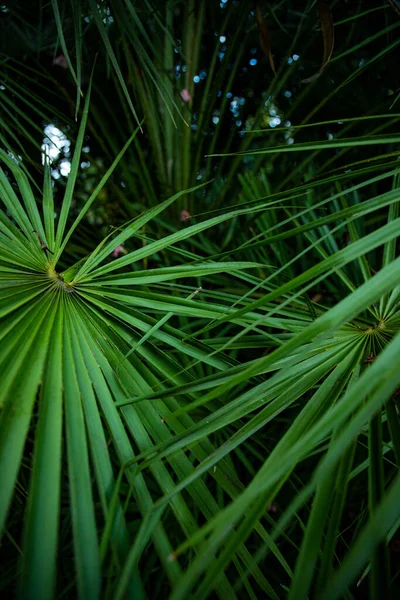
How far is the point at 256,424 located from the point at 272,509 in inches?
29.7

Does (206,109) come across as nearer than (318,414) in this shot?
No

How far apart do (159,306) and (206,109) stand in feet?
2.46

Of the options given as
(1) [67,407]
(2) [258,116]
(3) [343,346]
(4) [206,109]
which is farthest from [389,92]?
(1) [67,407]

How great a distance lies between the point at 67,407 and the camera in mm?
405

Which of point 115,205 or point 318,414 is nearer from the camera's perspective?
point 318,414

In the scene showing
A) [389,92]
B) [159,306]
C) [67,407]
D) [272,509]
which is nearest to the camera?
[67,407]

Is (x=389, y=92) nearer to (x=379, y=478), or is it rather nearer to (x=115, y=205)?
(x=115, y=205)

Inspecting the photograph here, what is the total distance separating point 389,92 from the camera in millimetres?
1298

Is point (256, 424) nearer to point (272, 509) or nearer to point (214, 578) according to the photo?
point (214, 578)

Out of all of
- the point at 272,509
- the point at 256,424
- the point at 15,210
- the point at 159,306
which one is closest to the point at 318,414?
the point at 256,424

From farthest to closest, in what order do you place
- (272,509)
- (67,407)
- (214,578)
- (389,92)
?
(389,92)
(272,509)
(67,407)
(214,578)

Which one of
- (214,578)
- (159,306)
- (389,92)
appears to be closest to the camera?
(214,578)

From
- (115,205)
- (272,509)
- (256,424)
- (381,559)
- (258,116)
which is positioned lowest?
(272,509)

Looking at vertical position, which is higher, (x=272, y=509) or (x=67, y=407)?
(x=67, y=407)
